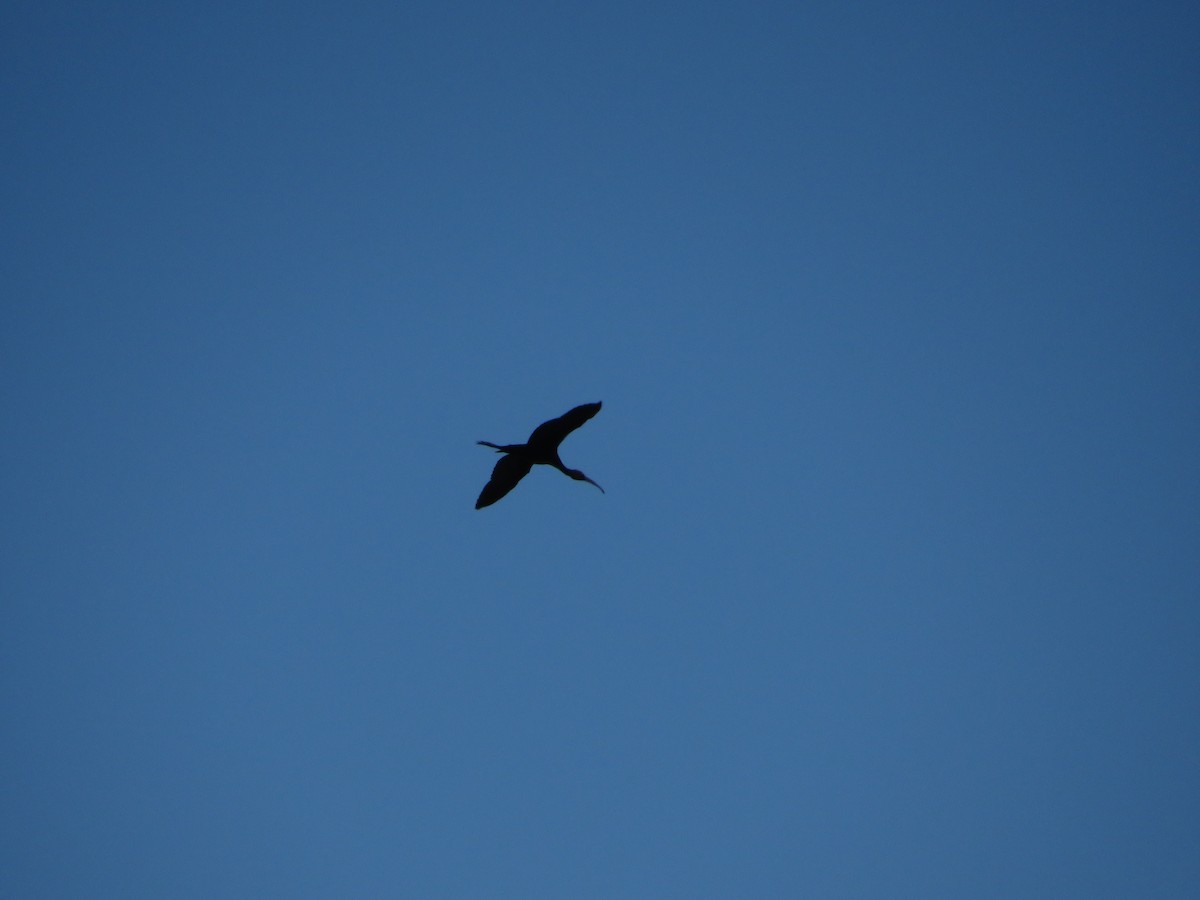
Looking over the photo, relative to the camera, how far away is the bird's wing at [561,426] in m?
14.5

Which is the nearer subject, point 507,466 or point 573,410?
point 573,410

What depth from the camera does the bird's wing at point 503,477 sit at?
1559 cm

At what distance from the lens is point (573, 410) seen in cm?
1441

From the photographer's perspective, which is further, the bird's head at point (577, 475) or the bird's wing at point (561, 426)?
the bird's head at point (577, 475)

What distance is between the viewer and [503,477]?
1570cm

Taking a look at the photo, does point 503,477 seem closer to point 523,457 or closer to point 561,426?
point 523,457

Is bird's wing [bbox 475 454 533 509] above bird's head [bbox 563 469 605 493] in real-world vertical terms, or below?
below

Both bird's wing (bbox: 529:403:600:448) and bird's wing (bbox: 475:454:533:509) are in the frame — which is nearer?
bird's wing (bbox: 529:403:600:448)

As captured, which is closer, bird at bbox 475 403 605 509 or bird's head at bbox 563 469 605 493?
bird at bbox 475 403 605 509

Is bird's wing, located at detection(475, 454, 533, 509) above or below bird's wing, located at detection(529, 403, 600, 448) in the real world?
below

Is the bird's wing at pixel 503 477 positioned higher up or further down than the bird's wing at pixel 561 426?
further down

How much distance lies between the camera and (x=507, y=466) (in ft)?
51.6

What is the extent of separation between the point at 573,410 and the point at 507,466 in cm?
184

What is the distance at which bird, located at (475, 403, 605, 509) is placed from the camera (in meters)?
15.1
